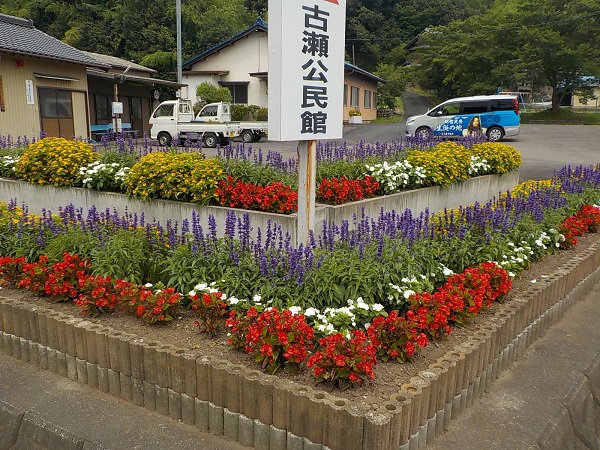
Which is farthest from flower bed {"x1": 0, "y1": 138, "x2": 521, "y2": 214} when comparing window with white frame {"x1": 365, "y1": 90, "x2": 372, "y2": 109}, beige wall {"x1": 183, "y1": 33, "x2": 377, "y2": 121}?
window with white frame {"x1": 365, "y1": 90, "x2": 372, "y2": 109}

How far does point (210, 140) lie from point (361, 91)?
59.9 feet

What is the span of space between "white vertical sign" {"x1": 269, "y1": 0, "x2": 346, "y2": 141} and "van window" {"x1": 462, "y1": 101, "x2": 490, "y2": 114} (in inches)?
726

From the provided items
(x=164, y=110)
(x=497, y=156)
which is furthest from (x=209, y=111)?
(x=497, y=156)

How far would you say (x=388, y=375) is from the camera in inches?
110

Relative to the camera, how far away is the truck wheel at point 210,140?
65.0 ft

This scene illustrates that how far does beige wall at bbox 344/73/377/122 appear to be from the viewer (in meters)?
33.2

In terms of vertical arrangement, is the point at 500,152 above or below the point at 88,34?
below

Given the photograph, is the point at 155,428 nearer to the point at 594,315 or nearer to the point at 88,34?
the point at 594,315

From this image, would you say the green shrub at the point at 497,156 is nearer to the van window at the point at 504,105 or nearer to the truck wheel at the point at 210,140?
the truck wheel at the point at 210,140

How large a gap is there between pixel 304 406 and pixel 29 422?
1.57 meters

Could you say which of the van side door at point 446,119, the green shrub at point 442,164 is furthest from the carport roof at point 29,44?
the van side door at point 446,119

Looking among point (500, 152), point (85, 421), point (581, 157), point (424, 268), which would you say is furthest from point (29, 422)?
point (581, 157)

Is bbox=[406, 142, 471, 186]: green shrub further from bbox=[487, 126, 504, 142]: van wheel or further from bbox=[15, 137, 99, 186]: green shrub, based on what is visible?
bbox=[487, 126, 504, 142]: van wheel

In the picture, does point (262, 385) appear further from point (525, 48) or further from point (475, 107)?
point (525, 48)
